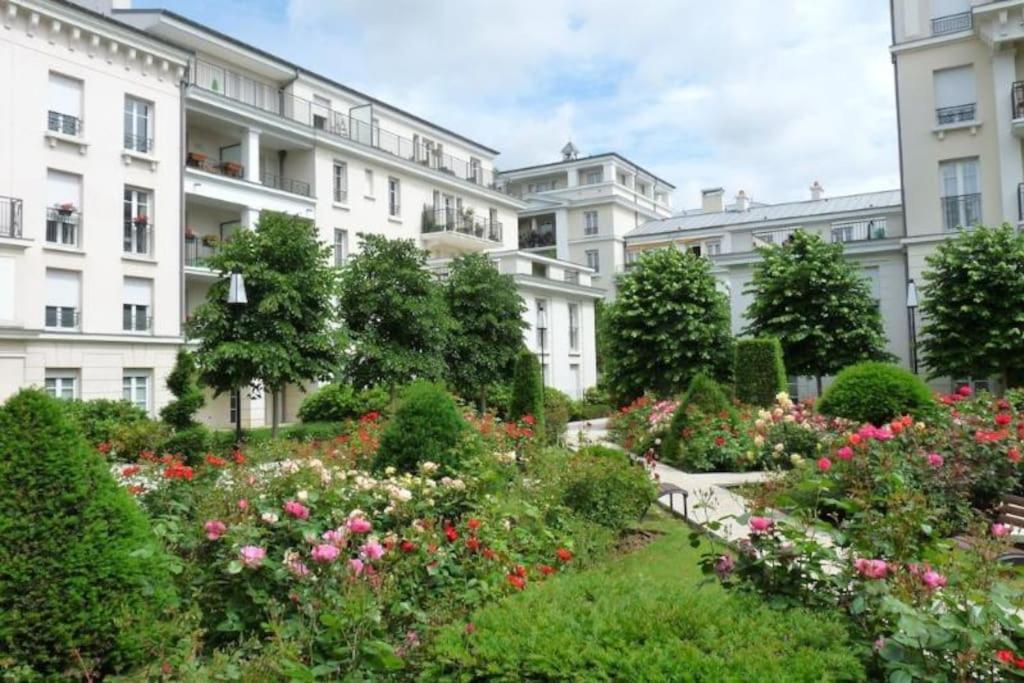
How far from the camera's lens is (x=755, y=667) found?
→ 120 inches

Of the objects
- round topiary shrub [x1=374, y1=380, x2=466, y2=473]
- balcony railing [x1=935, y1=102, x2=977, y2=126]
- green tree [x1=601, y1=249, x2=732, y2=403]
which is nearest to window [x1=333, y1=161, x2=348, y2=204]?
green tree [x1=601, y1=249, x2=732, y2=403]

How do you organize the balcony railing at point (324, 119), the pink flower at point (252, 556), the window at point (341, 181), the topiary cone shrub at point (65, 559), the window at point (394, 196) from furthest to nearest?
the window at point (394, 196)
the window at point (341, 181)
the balcony railing at point (324, 119)
the pink flower at point (252, 556)
the topiary cone shrub at point (65, 559)

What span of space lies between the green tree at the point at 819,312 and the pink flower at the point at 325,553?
69.5 feet

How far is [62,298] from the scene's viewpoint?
21766 millimetres

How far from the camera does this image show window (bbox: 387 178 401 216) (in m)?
34.4

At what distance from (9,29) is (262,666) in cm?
2332

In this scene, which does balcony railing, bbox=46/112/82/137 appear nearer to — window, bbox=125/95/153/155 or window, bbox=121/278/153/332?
window, bbox=125/95/153/155

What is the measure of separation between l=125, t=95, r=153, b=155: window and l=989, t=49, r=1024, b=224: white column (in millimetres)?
27120

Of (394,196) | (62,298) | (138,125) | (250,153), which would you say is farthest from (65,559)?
(394,196)

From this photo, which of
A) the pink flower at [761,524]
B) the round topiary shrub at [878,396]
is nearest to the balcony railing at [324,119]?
the round topiary shrub at [878,396]

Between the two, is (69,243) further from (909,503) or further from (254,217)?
(909,503)

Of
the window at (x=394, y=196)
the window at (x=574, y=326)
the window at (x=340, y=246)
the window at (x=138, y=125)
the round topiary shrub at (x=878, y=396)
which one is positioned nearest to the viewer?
the round topiary shrub at (x=878, y=396)

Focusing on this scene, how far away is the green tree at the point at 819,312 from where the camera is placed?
22984 millimetres

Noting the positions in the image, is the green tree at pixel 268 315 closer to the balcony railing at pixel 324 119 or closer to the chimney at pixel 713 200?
the balcony railing at pixel 324 119
